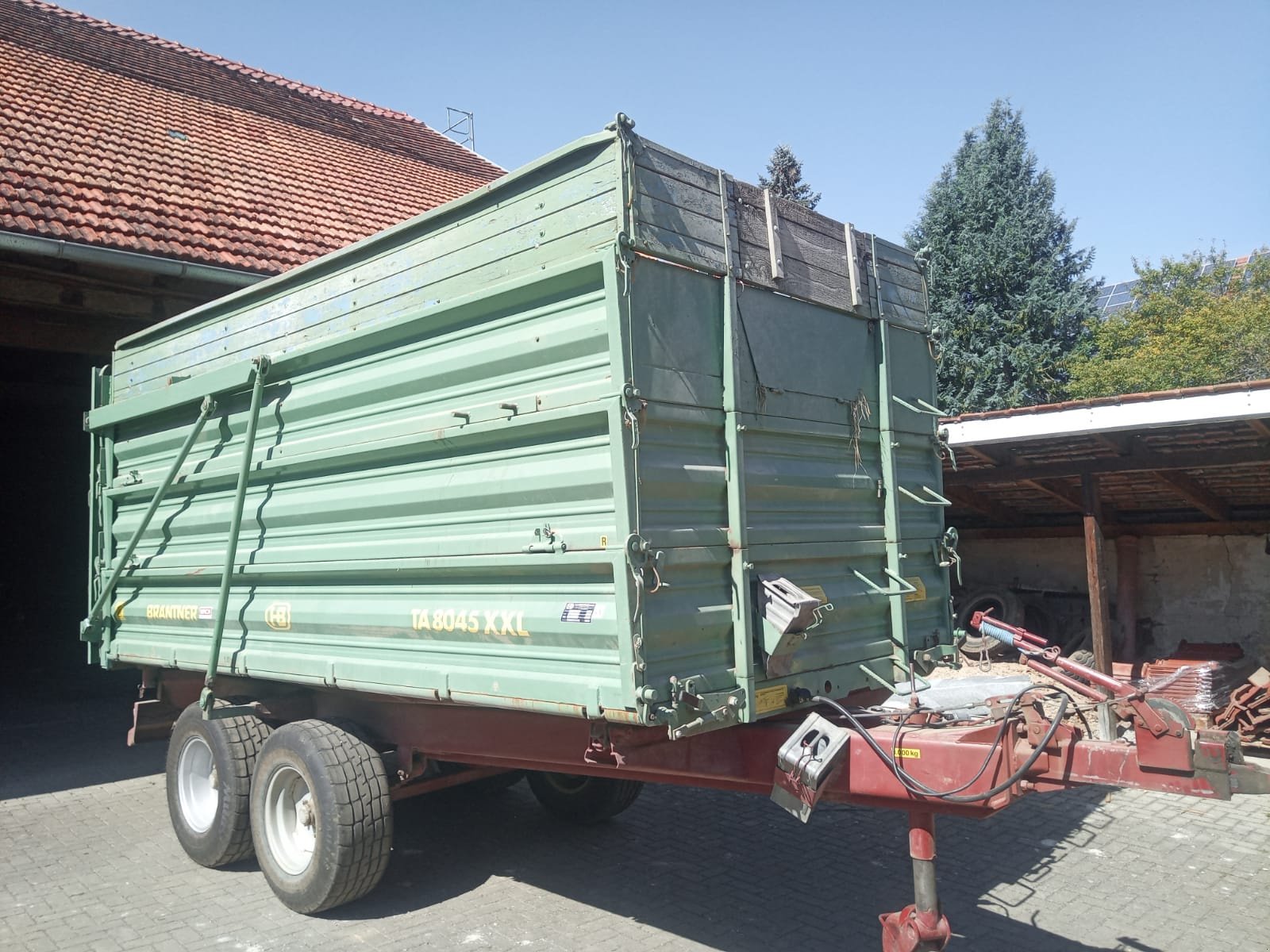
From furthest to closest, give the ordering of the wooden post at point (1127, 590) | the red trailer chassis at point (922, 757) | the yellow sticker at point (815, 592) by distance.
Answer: the wooden post at point (1127, 590)
the yellow sticker at point (815, 592)
the red trailer chassis at point (922, 757)

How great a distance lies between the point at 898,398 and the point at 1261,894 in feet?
10.5

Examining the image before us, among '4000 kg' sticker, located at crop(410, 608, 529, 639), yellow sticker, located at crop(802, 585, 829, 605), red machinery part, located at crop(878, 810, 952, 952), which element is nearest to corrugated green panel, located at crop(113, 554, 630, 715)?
'4000 kg' sticker, located at crop(410, 608, 529, 639)

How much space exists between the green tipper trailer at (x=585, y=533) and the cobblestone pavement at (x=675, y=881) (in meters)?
0.39

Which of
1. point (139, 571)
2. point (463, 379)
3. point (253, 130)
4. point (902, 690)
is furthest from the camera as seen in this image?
point (253, 130)

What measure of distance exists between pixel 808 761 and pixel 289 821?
9.67ft

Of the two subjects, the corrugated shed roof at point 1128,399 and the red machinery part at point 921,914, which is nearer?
the red machinery part at point 921,914

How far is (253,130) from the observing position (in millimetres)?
12008

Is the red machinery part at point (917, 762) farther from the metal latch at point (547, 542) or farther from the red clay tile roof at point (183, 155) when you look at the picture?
the red clay tile roof at point (183, 155)

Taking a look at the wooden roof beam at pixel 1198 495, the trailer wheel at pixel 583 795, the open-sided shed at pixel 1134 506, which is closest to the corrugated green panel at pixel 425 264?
the trailer wheel at pixel 583 795

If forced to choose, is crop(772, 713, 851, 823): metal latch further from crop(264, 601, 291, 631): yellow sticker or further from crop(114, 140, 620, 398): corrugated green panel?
crop(264, 601, 291, 631): yellow sticker

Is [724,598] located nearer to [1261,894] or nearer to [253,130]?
[1261,894]

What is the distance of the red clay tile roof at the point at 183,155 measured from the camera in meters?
8.13

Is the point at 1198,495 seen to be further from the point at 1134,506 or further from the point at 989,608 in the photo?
the point at 989,608

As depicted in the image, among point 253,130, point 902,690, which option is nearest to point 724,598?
point 902,690
